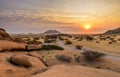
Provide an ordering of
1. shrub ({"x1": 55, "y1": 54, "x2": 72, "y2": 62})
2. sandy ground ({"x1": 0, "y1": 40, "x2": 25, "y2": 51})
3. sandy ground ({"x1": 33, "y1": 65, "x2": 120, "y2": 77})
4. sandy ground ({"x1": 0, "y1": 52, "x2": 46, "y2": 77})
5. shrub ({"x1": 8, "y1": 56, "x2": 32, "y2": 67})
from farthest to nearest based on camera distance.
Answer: shrub ({"x1": 55, "y1": 54, "x2": 72, "y2": 62}) → sandy ground ({"x1": 0, "y1": 40, "x2": 25, "y2": 51}) → shrub ({"x1": 8, "y1": 56, "x2": 32, "y2": 67}) → sandy ground ({"x1": 0, "y1": 52, "x2": 46, "y2": 77}) → sandy ground ({"x1": 33, "y1": 65, "x2": 120, "y2": 77})

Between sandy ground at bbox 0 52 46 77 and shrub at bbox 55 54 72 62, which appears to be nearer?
sandy ground at bbox 0 52 46 77

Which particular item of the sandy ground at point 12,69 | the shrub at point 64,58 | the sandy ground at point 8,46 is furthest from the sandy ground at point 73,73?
the shrub at point 64,58

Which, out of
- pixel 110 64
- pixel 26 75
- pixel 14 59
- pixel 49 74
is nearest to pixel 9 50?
pixel 14 59

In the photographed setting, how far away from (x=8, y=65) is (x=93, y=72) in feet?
23.3

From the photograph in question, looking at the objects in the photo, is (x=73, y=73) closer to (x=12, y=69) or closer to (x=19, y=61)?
(x=12, y=69)

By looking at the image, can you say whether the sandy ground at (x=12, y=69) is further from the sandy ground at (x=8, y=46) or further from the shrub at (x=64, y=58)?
the shrub at (x=64, y=58)

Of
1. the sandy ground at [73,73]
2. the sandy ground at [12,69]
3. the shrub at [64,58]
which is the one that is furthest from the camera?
the shrub at [64,58]

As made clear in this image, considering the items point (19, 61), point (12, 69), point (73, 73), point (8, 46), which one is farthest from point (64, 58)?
point (73, 73)

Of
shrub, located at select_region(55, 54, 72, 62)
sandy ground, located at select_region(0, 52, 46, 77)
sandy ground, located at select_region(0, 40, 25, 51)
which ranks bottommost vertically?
shrub, located at select_region(55, 54, 72, 62)

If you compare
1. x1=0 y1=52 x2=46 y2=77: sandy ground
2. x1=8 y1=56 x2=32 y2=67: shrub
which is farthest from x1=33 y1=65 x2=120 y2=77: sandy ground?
x1=8 y1=56 x2=32 y2=67: shrub

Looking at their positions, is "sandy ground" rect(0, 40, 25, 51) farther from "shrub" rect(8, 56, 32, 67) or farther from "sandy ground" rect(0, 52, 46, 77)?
"shrub" rect(8, 56, 32, 67)

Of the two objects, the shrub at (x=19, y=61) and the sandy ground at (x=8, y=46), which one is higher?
the sandy ground at (x=8, y=46)

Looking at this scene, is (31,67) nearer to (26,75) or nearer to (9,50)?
(26,75)

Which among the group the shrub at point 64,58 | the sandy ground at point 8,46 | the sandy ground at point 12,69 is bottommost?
the shrub at point 64,58
